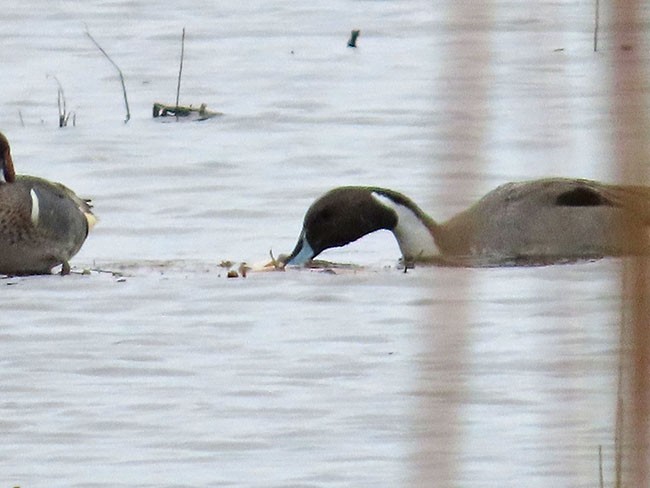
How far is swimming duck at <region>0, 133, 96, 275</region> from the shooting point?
7.86 meters

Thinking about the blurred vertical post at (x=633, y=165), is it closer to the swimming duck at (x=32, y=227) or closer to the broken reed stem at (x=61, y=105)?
the swimming duck at (x=32, y=227)

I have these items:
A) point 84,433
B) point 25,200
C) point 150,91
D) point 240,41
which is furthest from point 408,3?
point 84,433

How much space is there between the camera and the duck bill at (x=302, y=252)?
7945mm

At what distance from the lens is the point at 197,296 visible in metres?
7.04

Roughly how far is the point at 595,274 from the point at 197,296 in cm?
156

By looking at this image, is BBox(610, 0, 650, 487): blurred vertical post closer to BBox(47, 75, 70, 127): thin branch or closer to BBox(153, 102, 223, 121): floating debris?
BBox(47, 75, 70, 127): thin branch

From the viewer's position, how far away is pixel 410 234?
331 inches

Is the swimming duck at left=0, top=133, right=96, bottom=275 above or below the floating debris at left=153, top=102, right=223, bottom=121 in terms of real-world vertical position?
below

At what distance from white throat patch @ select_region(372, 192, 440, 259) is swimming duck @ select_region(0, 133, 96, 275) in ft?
4.48

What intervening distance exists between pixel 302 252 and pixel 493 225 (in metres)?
0.83

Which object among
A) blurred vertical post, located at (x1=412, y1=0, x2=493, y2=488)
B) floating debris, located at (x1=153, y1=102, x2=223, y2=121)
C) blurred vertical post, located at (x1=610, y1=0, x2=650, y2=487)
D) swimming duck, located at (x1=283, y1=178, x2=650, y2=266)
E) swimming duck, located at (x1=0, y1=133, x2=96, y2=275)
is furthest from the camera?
floating debris, located at (x1=153, y1=102, x2=223, y2=121)

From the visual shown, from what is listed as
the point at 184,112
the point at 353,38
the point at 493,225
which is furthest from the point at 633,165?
the point at 353,38

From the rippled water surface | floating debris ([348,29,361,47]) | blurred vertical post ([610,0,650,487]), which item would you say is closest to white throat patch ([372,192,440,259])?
the rippled water surface

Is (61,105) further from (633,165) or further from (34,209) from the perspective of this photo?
(633,165)
